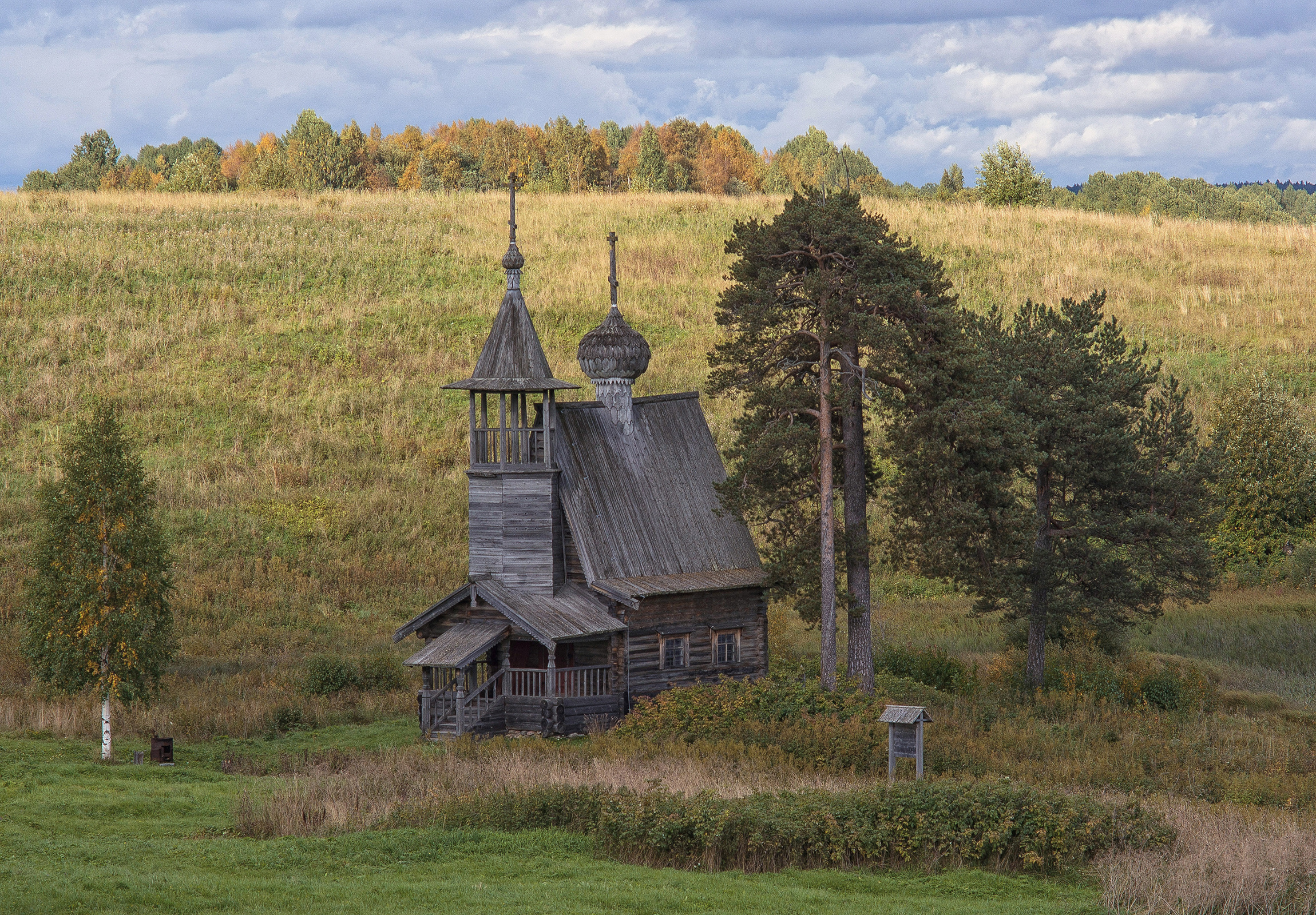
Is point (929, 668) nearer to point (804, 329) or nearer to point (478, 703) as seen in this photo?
point (804, 329)

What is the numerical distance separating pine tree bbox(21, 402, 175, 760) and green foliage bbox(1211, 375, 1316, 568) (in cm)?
3746

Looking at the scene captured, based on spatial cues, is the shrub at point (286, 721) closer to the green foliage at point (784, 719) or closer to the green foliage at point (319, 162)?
the green foliage at point (784, 719)

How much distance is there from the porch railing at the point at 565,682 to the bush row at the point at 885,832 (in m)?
10.9

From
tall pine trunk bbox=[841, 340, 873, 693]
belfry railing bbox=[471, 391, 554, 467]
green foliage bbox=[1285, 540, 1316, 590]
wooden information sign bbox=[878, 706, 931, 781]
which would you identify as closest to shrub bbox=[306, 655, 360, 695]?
belfry railing bbox=[471, 391, 554, 467]

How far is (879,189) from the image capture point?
134250 mm

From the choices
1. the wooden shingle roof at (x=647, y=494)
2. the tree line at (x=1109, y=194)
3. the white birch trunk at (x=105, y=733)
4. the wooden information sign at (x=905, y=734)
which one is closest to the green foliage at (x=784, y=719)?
the wooden information sign at (x=905, y=734)

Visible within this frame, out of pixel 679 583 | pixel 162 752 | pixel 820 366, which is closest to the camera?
pixel 162 752

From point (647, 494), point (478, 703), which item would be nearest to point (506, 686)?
point (478, 703)

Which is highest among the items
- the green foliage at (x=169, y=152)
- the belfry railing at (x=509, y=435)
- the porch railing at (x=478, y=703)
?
the green foliage at (x=169, y=152)

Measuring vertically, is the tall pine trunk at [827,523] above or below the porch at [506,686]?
above

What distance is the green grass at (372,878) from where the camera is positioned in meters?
16.2

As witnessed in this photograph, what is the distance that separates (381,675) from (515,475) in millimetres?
8169

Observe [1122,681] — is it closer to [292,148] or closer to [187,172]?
[187,172]

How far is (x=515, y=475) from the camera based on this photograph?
31812 millimetres
